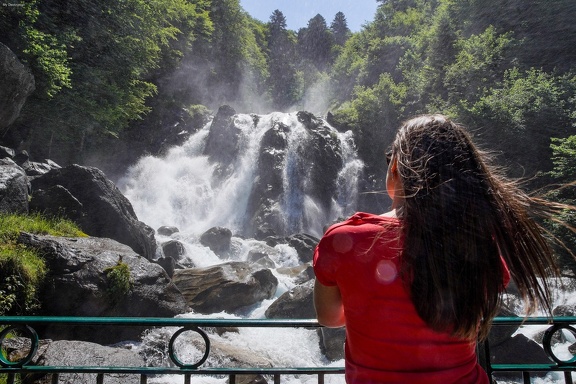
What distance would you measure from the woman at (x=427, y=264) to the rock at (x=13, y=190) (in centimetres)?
1200

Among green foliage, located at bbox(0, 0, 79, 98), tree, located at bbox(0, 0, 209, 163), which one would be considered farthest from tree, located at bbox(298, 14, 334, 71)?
green foliage, located at bbox(0, 0, 79, 98)

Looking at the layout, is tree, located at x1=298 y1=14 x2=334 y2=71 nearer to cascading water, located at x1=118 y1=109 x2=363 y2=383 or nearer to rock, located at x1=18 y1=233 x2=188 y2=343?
cascading water, located at x1=118 y1=109 x2=363 y2=383

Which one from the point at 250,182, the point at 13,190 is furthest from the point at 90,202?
the point at 250,182

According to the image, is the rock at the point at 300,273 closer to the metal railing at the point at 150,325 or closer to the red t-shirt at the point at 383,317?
the metal railing at the point at 150,325

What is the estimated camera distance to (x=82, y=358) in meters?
5.75

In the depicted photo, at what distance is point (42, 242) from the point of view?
815cm

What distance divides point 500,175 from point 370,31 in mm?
52171

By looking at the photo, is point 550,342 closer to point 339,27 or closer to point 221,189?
point 221,189

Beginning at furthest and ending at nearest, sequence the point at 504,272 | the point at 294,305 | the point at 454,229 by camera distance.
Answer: the point at 294,305
the point at 504,272
the point at 454,229

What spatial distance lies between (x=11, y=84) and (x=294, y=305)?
13201 millimetres

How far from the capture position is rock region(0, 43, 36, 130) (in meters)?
13.8

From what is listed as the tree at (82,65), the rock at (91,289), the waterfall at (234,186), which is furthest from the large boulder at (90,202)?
the waterfall at (234,186)

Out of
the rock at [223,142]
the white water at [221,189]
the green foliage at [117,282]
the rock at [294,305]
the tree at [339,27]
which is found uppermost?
the tree at [339,27]

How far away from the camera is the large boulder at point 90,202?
1184 cm
